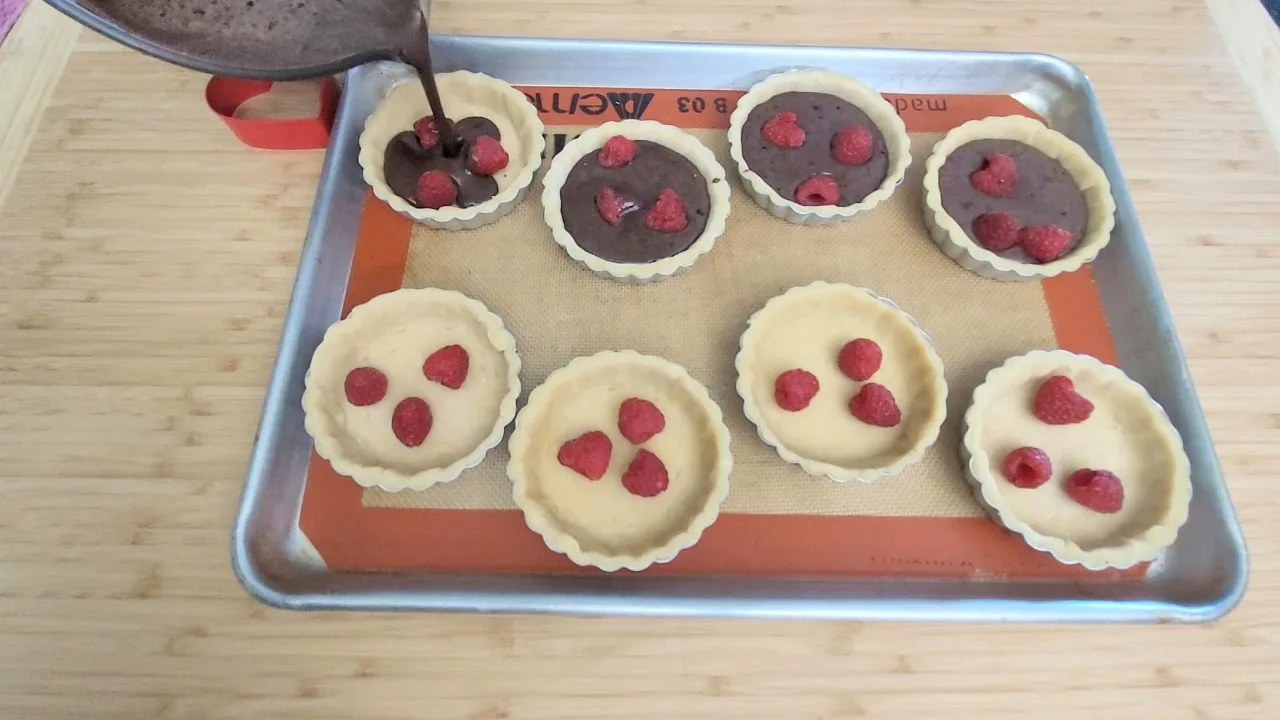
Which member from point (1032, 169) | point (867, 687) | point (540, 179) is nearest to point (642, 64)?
point (540, 179)

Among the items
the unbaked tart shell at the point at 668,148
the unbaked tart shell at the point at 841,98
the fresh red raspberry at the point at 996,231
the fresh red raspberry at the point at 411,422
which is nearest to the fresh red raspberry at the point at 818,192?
the unbaked tart shell at the point at 841,98

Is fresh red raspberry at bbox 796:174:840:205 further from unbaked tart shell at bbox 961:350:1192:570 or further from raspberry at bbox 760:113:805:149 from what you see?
unbaked tart shell at bbox 961:350:1192:570

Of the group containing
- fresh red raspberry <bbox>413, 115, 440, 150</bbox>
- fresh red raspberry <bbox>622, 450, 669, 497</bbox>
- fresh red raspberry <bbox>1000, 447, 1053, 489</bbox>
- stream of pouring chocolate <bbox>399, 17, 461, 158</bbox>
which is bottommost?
fresh red raspberry <bbox>1000, 447, 1053, 489</bbox>

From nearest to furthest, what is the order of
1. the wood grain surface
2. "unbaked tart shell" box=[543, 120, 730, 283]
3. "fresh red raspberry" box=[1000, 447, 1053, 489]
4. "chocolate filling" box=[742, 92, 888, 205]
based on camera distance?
the wood grain surface < "fresh red raspberry" box=[1000, 447, 1053, 489] < "unbaked tart shell" box=[543, 120, 730, 283] < "chocolate filling" box=[742, 92, 888, 205]

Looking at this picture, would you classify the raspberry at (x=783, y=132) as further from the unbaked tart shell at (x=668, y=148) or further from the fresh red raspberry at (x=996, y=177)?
the fresh red raspberry at (x=996, y=177)

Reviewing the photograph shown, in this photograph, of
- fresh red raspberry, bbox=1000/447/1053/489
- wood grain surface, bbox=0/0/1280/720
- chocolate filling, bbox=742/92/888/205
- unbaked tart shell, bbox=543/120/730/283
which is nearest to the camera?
wood grain surface, bbox=0/0/1280/720

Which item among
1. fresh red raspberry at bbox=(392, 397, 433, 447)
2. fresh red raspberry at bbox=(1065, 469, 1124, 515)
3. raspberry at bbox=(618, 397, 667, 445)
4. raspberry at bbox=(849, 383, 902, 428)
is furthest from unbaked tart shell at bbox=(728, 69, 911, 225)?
fresh red raspberry at bbox=(392, 397, 433, 447)

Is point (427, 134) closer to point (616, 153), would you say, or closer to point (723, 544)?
point (616, 153)
